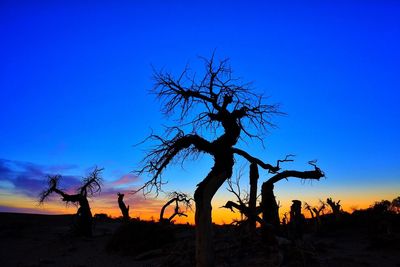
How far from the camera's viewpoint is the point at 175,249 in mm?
18562

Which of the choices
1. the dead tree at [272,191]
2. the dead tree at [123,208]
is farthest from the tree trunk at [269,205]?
the dead tree at [123,208]

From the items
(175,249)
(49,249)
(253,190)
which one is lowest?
(49,249)

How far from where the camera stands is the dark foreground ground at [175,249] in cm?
1502

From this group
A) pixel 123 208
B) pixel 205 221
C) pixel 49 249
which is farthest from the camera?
pixel 123 208

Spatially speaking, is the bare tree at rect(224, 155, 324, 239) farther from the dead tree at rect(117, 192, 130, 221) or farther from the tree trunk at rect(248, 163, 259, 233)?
the dead tree at rect(117, 192, 130, 221)

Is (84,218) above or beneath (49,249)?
above

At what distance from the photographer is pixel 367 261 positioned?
16.3m

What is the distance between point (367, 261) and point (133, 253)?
12.1 metres

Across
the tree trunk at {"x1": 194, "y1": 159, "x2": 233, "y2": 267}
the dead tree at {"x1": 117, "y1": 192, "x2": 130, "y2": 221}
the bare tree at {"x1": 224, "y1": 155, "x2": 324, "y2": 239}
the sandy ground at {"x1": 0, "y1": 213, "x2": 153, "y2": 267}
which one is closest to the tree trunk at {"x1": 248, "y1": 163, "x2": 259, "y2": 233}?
the bare tree at {"x1": 224, "y1": 155, "x2": 324, "y2": 239}

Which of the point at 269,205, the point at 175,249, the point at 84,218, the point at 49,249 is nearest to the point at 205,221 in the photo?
the point at 269,205

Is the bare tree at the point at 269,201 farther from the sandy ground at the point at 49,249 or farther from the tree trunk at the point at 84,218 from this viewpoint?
the tree trunk at the point at 84,218

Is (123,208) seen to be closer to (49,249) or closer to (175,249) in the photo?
(49,249)

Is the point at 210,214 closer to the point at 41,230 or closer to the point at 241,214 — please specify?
the point at 241,214

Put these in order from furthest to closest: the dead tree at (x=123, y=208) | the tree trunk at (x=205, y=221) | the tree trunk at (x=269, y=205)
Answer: the dead tree at (x=123, y=208), the tree trunk at (x=269, y=205), the tree trunk at (x=205, y=221)
